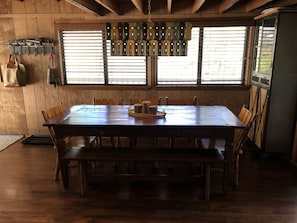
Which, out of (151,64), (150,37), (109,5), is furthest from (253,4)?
(109,5)

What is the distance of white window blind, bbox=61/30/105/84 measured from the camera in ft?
14.4

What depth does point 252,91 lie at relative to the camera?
4066mm

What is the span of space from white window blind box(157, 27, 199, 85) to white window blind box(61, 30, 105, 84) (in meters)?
1.08

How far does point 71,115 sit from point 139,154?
952 mm

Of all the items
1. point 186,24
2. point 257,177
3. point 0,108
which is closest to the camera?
point 186,24

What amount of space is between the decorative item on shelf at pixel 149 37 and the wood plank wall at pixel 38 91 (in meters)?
1.41

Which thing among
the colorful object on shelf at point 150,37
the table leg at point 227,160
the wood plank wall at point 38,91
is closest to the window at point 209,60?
the wood plank wall at point 38,91

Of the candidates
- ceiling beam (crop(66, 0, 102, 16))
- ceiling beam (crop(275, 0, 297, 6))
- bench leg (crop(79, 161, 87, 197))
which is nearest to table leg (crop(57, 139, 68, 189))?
bench leg (crop(79, 161, 87, 197))

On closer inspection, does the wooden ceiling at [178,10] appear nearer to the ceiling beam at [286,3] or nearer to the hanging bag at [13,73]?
the ceiling beam at [286,3]

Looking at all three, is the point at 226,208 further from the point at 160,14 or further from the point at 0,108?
the point at 0,108

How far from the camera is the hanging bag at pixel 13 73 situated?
439cm

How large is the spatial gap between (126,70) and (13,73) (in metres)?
1.97

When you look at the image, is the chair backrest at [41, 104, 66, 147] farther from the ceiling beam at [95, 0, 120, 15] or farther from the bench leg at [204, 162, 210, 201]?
the bench leg at [204, 162, 210, 201]

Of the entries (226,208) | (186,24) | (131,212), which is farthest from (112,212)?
(186,24)
